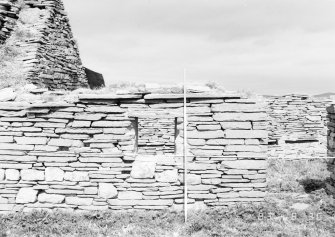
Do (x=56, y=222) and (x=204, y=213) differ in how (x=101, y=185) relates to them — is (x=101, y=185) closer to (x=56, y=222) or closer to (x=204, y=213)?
(x=56, y=222)

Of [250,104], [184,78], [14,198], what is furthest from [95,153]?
[250,104]

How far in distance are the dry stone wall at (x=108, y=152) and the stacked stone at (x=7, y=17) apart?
171 inches

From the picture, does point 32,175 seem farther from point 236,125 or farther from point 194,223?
point 236,125

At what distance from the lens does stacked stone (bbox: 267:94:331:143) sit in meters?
11.9

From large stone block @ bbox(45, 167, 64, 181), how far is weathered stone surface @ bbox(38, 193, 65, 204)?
286 mm

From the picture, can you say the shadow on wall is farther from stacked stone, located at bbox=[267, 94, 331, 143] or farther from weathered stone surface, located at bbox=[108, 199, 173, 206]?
weathered stone surface, located at bbox=[108, 199, 173, 206]

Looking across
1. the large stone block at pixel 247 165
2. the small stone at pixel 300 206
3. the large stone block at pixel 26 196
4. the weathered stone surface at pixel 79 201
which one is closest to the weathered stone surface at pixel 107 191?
the weathered stone surface at pixel 79 201

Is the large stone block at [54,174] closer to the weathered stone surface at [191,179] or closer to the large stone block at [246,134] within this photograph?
the weathered stone surface at [191,179]

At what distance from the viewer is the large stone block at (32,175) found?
5.56 meters

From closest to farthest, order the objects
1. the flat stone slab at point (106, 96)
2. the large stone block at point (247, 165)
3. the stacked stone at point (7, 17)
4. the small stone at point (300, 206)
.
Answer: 1. the flat stone slab at point (106, 96)
2. the large stone block at point (247, 165)
3. the small stone at point (300, 206)
4. the stacked stone at point (7, 17)

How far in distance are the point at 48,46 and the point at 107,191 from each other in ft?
17.8

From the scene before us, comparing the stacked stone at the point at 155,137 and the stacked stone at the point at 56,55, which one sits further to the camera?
the stacked stone at the point at 155,137

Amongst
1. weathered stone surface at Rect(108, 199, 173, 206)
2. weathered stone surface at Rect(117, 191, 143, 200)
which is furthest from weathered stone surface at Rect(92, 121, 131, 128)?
weathered stone surface at Rect(108, 199, 173, 206)

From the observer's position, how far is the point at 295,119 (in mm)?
12016
